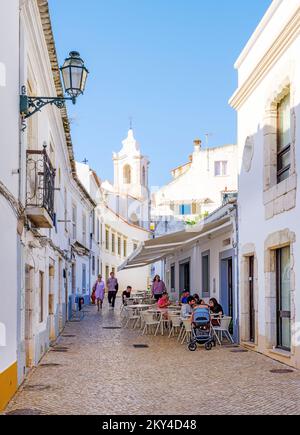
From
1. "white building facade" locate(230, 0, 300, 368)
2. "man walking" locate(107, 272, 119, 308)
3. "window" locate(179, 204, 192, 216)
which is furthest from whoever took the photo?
"window" locate(179, 204, 192, 216)

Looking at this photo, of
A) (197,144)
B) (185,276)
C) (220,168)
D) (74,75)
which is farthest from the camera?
(197,144)

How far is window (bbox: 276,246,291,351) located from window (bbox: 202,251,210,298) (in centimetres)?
700

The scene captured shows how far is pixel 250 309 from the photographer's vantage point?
45.1ft

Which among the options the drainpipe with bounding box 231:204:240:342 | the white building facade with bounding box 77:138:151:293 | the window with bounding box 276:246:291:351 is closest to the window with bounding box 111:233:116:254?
the white building facade with bounding box 77:138:151:293

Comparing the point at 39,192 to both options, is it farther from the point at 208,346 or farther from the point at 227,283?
the point at 227,283

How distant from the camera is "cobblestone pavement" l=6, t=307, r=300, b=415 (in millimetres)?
7430

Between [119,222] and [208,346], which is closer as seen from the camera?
[208,346]

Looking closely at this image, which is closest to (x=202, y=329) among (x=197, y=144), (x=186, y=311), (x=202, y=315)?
(x=202, y=315)

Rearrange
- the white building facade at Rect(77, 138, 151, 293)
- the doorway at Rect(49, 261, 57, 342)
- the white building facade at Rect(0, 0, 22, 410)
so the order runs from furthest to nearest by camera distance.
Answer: the white building facade at Rect(77, 138, 151, 293) < the doorway at Rect(49, 261, 57, 342) < the white building facade at Rect(0, 0, 22, 410)

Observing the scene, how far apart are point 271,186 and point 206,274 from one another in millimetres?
7841

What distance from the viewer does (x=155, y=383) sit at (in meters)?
9.09

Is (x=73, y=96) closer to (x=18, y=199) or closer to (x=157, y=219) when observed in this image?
(x=18, y=199)

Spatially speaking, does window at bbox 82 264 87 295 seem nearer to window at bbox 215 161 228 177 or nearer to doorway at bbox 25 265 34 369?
window at bbox 215 161 228 177
